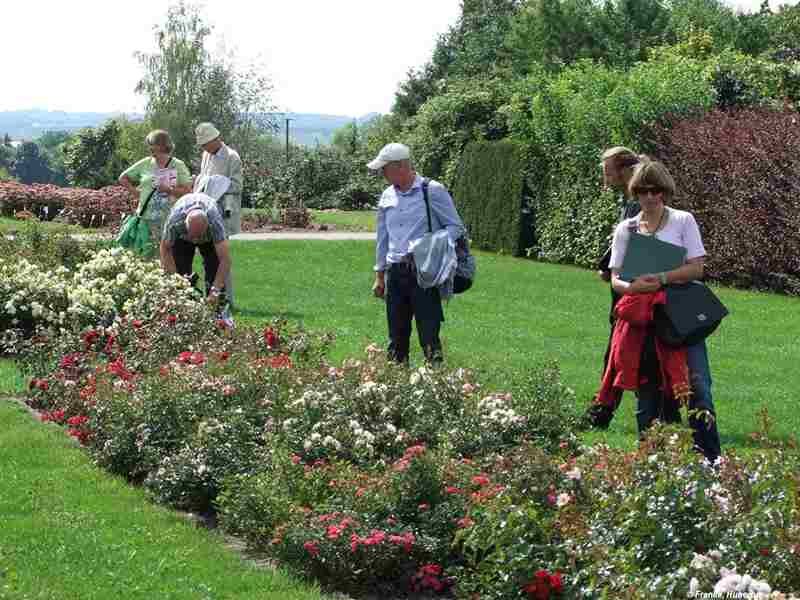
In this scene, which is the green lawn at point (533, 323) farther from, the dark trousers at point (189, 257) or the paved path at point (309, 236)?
the paved path at point (309, 236)

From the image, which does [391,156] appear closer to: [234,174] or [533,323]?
[234,174]

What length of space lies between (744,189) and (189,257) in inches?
373

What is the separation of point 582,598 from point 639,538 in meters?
0.28

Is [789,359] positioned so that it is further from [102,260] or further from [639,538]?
[639,538]

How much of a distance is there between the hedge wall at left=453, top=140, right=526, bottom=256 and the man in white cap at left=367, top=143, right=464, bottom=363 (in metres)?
15.1

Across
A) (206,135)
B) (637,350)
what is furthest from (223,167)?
(637,350)

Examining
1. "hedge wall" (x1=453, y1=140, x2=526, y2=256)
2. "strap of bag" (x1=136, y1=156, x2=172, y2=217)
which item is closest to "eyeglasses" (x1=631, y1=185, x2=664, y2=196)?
"strap of bag" (x1=136, y1=156, x2=172, y2=217)

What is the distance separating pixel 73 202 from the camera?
3156 centimetres

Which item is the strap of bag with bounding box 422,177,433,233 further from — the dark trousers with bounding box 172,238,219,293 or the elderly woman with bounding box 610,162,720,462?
the dark trousers with bounding box 172,238,219,293

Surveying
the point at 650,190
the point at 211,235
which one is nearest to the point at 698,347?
the point at 650,190

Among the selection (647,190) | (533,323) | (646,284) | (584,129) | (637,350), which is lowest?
(533,323)

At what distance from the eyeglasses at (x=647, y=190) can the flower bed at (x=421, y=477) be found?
109cm

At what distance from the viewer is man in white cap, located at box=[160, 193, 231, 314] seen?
10875 mm

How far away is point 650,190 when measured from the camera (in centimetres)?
706
